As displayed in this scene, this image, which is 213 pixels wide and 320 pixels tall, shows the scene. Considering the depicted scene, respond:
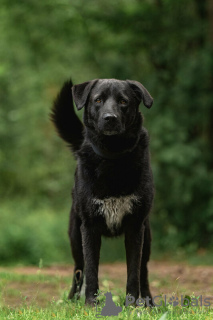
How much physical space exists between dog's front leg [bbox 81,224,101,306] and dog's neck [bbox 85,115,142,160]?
614 millimetres

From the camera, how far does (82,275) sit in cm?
512

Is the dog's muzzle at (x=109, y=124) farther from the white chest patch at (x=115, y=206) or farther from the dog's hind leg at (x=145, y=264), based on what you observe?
the dog's hind leg at (x=145, y=264)

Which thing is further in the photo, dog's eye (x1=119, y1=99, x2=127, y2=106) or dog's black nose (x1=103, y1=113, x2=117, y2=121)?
dog's eye (x1=119, y1=99, x2=127, y2=106)

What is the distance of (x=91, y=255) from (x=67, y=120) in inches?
60.8

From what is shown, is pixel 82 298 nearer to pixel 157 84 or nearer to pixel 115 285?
pixel 115 285

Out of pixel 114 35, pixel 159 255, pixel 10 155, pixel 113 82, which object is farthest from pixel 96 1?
pixel 113 82

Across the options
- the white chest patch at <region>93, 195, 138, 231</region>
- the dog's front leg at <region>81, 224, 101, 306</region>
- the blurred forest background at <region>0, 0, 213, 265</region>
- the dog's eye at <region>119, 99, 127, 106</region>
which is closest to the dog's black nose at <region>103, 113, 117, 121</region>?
the dog's eye at <region>119, 99, 127, 106</region>

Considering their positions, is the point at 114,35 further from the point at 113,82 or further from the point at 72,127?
the point at 113,82

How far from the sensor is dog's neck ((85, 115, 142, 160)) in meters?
4.32

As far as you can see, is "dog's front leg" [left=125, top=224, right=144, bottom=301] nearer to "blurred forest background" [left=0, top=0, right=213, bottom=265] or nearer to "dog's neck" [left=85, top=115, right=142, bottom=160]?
"dog's neck" [left=85, top=115, right=142, bottom=160]

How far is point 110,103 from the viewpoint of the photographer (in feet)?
13.7

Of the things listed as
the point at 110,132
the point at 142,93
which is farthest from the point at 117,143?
the point at 142,93

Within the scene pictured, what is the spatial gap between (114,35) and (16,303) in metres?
8.68

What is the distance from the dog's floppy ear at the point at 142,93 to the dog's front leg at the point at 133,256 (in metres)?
1.01
